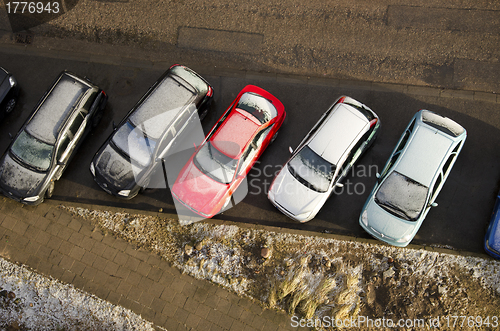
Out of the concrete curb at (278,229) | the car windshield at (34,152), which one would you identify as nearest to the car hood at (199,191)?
the concrete curb at (278,229)

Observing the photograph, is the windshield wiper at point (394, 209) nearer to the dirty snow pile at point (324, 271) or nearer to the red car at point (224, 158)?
the dirty snow pile at point (324, 271)

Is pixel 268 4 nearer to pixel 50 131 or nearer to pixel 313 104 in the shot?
pixel 313 104

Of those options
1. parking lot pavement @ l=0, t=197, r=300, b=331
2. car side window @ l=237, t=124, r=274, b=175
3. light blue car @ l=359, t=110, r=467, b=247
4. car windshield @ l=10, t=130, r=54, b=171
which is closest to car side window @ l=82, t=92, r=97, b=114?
car windshield @ l=10, t=130, r=54, b=171

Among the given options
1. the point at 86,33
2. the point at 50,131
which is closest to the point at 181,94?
the point at 50,131

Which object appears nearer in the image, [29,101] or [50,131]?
[50,131]

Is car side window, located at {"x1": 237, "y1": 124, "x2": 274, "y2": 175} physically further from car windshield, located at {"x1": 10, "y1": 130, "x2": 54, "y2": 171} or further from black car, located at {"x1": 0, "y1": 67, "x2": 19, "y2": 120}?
black car, located at {"x1": 0, "y1": 67, "x2": 19, "y2": 120}

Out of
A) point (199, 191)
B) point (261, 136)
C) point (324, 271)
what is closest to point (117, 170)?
point (199, 191)
